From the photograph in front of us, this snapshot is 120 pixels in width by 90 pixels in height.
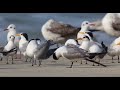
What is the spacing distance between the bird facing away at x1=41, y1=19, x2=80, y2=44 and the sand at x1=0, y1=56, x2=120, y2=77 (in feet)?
1.54

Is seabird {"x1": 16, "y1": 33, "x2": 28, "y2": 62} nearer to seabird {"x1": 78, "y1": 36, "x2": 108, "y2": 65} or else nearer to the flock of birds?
the flock of birds

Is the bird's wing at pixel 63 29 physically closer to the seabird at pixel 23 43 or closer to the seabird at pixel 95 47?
the seabird at pixel 95 47

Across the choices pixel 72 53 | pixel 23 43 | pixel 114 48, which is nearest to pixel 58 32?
pixel 23 43

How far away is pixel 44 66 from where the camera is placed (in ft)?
36.4

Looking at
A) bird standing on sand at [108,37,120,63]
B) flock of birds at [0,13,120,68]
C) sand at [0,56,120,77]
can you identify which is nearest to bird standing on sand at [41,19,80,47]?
flock of birds at [0,13,120,68]

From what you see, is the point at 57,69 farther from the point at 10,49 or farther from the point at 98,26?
the point at 98,26

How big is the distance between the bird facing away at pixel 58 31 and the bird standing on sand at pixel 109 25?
366 millimetres

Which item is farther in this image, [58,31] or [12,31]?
[58,31]

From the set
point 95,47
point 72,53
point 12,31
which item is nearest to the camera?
point 72,53

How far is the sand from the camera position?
1069cm

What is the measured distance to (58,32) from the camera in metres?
11.6

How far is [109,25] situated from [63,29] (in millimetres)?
833
